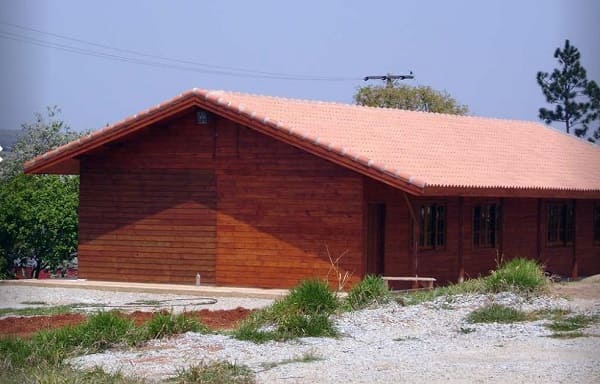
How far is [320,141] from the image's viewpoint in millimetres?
23203

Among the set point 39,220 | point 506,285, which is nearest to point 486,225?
point 506,285

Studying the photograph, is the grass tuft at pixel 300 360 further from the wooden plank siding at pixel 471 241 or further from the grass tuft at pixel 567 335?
the wooden plank siding at pixel 471 241

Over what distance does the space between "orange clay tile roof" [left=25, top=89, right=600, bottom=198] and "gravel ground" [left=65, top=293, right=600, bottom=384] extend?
6.35 metres

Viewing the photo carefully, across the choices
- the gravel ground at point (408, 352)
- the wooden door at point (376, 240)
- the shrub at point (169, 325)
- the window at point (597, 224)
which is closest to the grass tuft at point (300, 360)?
the gravel ground at point (408, 352)

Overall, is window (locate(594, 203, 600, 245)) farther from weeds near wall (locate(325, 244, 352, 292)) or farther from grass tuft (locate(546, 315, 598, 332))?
grass tuft (locate(546, 315, 598, 332))

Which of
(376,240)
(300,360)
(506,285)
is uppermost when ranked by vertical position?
(376,240)

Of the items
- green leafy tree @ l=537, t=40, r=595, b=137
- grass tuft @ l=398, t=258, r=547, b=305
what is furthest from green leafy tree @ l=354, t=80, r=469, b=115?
grass tuft @ l=398, t=258, r=547, b=305

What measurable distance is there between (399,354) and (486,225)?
46.8 ft

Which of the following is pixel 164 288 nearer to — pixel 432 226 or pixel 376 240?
pixel 376 240

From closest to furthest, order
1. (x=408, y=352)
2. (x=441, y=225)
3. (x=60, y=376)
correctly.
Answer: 1. (x=60, y=376)
2. (x=408, y=352)
3. (x=441, y=225)

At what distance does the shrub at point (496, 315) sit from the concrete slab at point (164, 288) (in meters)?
6.12

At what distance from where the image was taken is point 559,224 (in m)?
30.9

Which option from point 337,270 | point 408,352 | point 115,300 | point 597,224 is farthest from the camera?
point 597,224

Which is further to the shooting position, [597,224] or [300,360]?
[597,224]
